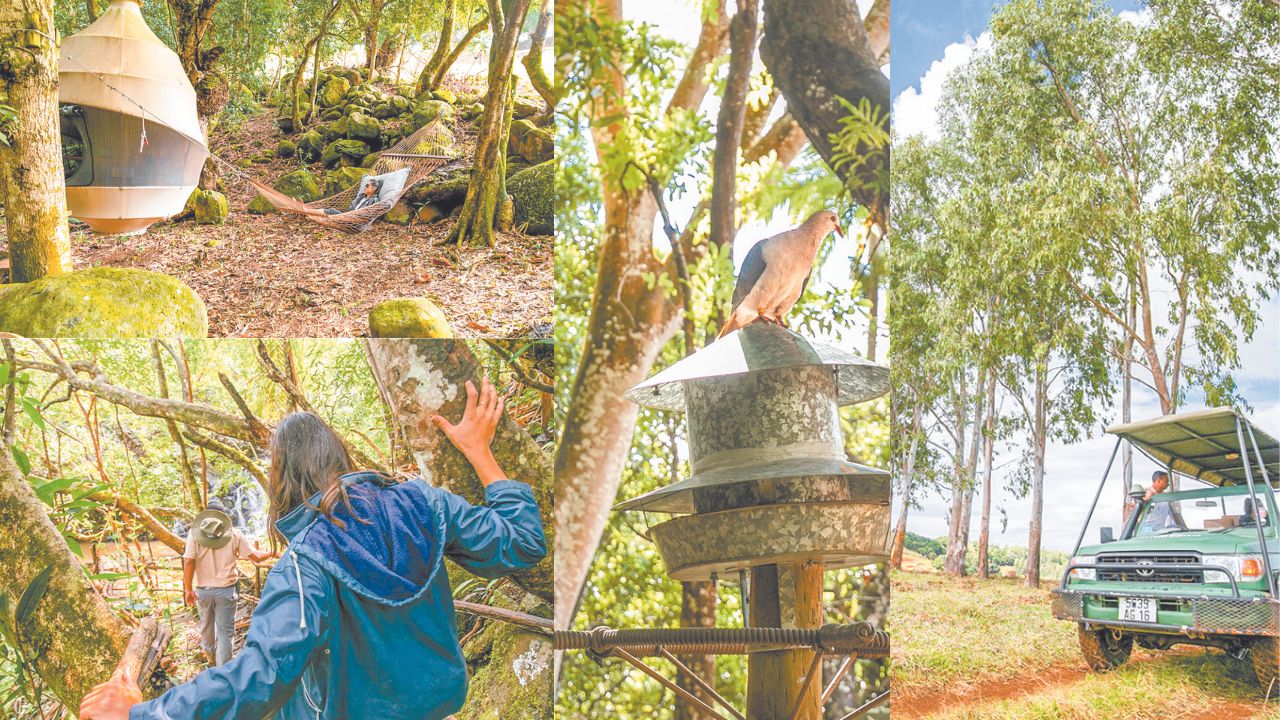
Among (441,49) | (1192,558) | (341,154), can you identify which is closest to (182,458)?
(341,154)

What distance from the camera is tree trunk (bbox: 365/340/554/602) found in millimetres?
3621

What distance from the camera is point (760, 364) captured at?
10.2ft

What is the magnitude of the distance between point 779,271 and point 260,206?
177cm

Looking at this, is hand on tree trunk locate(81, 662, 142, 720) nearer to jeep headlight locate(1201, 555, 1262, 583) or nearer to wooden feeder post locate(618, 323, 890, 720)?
wooden feeder post locate(618, 323, 890, 720)

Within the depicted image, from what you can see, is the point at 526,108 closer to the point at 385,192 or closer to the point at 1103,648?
the point at 385,192

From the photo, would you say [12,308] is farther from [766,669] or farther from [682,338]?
[766,669]

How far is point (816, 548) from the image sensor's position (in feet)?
9.50

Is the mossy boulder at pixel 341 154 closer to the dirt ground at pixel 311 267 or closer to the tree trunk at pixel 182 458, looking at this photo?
the dirt ground at pixel 311 267

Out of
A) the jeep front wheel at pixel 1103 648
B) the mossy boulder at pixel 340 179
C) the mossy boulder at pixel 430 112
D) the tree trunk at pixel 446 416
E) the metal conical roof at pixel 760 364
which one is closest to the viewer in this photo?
the jeep front wheel at pixel 1103 648

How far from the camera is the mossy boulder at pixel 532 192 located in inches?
151

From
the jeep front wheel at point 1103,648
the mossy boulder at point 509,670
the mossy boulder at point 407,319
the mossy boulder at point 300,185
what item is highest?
the mossy boulder at point 300,185

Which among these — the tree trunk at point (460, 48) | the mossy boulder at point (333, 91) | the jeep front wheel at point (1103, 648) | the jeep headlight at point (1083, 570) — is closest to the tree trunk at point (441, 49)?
the tree trunk at point (460, 48)

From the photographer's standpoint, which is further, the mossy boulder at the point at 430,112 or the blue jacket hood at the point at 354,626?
the mossy boulder at the point at 430,112

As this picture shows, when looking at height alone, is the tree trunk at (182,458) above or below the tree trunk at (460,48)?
below
